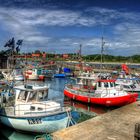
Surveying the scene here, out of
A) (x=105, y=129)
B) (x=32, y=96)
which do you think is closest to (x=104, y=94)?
(x=32, y=96)

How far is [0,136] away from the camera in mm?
17875

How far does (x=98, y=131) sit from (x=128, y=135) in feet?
5.31

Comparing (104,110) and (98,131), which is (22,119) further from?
(104,110)

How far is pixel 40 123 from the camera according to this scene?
56.7 feet

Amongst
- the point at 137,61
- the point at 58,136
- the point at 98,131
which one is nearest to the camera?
the point at 58,136

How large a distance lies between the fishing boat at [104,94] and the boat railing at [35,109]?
31.0 feet

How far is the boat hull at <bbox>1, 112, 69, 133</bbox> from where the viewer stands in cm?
1725

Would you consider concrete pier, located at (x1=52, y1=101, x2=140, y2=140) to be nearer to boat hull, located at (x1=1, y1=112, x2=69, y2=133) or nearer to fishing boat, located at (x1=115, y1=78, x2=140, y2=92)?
boat hull, located at (x1=1, y1=112, x2=69, y2=133)

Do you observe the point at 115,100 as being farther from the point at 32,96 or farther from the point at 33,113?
the point at 33,113

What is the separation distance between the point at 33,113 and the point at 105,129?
16.6 ft

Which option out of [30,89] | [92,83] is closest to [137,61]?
[92,83]

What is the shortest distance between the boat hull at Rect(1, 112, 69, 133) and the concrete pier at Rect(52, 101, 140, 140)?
6.82ft

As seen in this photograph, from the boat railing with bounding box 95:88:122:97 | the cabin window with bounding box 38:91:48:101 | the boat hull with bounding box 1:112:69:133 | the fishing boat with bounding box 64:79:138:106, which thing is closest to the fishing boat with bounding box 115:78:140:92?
the fishing boat with bounding box 64:79:138:106

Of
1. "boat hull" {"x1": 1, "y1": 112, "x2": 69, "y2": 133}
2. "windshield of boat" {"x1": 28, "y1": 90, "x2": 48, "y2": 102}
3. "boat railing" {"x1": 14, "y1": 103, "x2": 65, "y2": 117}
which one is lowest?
"boat hull" {"x1": 1, "y1": 112, "x2": 69, "y2": 133}
